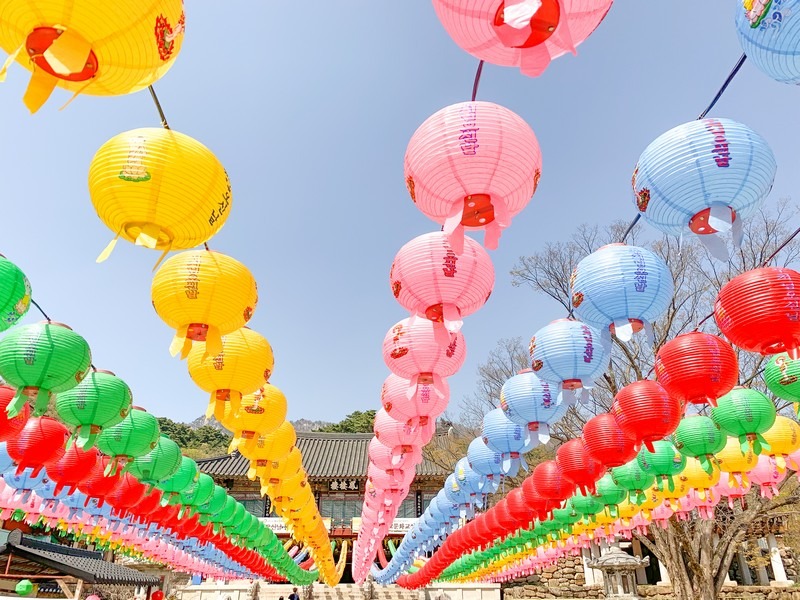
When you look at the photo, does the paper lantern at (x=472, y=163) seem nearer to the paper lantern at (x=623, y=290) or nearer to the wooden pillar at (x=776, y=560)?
the paper lantern at (x=623, y=290)

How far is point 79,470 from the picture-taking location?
6980 millimetres

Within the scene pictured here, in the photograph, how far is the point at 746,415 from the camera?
611 centimetres

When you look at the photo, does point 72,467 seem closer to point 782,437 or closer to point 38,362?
point 38,362

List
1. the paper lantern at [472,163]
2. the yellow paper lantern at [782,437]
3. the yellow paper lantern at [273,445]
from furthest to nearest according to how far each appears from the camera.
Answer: the yellow paper lantern at [273,445], the yellow paper lantern at [782,437], the paper lantern at [472,163]

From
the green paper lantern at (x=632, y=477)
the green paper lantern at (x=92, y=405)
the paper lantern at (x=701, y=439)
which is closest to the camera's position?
the green paper lantern at (x=92, y=405)

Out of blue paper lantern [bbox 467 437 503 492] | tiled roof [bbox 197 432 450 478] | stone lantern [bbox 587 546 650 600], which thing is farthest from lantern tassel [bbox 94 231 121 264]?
tiled roof [bbox 197 432 450 478]

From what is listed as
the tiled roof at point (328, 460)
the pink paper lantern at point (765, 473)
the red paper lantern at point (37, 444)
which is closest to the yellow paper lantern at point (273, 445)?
→ the red paper lantern at point (37, 444)

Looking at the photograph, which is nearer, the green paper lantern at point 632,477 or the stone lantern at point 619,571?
the green paper lantern at point 632,477

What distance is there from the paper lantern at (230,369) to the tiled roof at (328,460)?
2382cm

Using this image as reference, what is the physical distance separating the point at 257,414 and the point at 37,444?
9.02 ft

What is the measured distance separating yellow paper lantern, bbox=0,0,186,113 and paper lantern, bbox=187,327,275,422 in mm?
2947

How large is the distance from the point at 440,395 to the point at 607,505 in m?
5.20

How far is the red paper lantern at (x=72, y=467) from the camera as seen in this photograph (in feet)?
22.7

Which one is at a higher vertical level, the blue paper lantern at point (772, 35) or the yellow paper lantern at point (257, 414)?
the blue paper lantern at point (772, 35)
